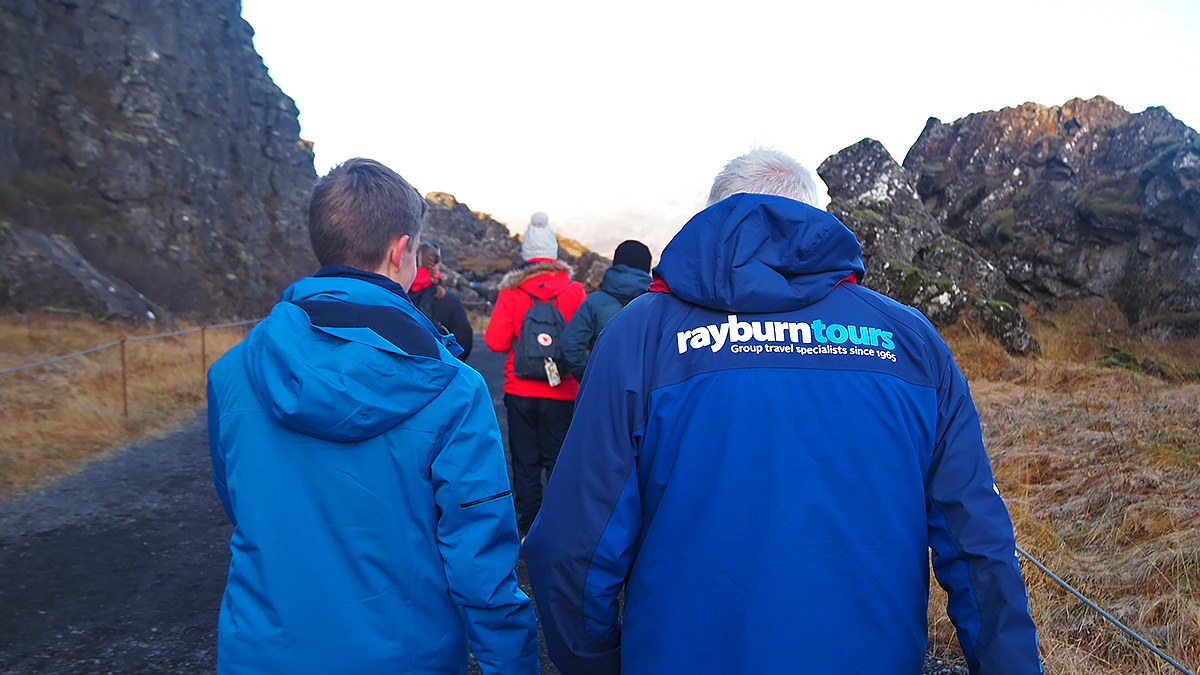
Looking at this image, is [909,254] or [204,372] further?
[909,254]

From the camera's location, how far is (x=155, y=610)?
420cm

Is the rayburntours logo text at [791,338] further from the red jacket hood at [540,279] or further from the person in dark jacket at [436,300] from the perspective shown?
the person in dark jacket at [436,300]

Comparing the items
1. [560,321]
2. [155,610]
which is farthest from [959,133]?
[155,610]

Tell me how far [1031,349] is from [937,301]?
1512mm

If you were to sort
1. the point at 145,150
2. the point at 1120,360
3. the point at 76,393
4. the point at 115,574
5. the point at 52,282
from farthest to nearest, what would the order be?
1. the point at 145,150
2. the point at 52,282
3. the point at 1120,360
4. the point at 76,393
5. the point at 115,574

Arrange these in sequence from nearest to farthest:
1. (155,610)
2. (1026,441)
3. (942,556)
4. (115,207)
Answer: (942,556) < (155,610) < (1026,441) < (115,207)

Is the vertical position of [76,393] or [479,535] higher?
[479,535]

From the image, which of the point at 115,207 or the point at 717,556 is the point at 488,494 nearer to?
the point at 717,556

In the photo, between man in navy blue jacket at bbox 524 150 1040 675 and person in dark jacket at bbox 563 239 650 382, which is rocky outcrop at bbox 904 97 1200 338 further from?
man in navy blue jacket at bbox 524 150 1040 675

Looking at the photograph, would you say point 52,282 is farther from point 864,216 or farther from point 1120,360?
point 1120,360

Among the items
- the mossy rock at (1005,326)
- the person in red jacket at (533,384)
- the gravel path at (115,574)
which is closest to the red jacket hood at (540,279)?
the person in red jacket at (533,384)

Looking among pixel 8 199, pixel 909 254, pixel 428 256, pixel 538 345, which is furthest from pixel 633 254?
pixel 8 199

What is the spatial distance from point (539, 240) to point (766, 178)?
353 cm

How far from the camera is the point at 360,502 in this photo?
173 cm
